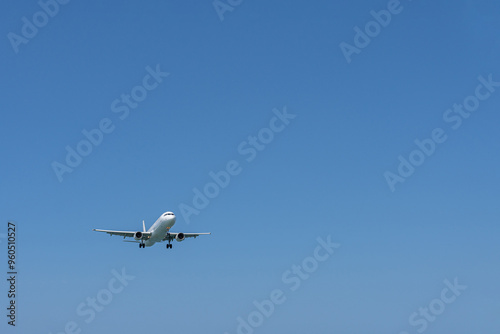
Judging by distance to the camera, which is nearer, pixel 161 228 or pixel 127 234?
pixel 161 228

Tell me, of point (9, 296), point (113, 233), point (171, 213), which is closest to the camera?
point (9, 296)

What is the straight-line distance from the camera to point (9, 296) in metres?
136

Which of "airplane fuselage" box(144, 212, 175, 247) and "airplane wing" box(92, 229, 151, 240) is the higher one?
"airplane wing" box(92, 229, 151, 240)

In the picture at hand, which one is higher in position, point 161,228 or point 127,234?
point 127,234

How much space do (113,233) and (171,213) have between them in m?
21.4

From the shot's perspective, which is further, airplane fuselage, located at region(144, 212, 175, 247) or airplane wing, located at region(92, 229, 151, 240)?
airplane wing, located at region(92, 229, 151, 240)

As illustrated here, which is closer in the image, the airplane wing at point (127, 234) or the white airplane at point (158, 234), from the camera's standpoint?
the white airplane at point (158, 234)

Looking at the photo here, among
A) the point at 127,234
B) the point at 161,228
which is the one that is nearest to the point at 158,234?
the point at 161,228

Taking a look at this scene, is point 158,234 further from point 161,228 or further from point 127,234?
point 127,234

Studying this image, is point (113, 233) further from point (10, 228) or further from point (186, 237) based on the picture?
point (10, 228)

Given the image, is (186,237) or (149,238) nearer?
(149,238)

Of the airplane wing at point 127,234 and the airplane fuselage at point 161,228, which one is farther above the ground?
the airplane wing at point 127,234

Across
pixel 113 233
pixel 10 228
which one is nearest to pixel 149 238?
A: pixel 113 233

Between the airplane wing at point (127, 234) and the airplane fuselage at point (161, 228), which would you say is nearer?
the airplane fuselage at point (161, 228)
